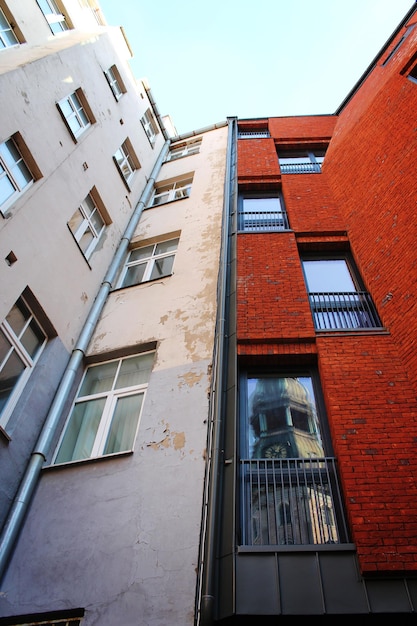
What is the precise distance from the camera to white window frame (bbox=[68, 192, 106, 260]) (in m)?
10.8

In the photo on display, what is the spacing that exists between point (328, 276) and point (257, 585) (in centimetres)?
663

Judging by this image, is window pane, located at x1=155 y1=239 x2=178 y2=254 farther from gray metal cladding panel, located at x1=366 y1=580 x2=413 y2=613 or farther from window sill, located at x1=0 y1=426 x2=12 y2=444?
gray metal cladding panel, located at x1=366 y1=580 x2=413 y2=613

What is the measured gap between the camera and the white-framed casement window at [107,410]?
7.30m

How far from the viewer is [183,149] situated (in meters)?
20.0

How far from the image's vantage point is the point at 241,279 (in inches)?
360

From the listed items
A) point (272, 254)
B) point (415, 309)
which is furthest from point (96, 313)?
point (415, 309)

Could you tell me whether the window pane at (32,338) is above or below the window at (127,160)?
below

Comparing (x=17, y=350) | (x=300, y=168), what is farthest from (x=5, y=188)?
(x=300, y=168)

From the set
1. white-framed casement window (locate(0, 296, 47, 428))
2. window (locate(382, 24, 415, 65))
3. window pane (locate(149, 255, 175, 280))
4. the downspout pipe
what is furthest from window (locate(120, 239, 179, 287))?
window (locate(382, 24, 415, 65))

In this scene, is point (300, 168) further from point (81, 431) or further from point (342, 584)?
point (342, 584)

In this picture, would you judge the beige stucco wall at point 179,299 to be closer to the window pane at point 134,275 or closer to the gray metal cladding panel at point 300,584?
the window pane at point 134,275

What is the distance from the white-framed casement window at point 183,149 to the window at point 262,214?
7.02 m

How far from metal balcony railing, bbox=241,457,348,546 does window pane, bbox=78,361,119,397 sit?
3.50 m

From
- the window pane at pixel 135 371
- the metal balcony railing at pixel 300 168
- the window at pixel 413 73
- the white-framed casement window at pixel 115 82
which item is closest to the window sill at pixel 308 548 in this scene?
the window pane at pixel 135 371
